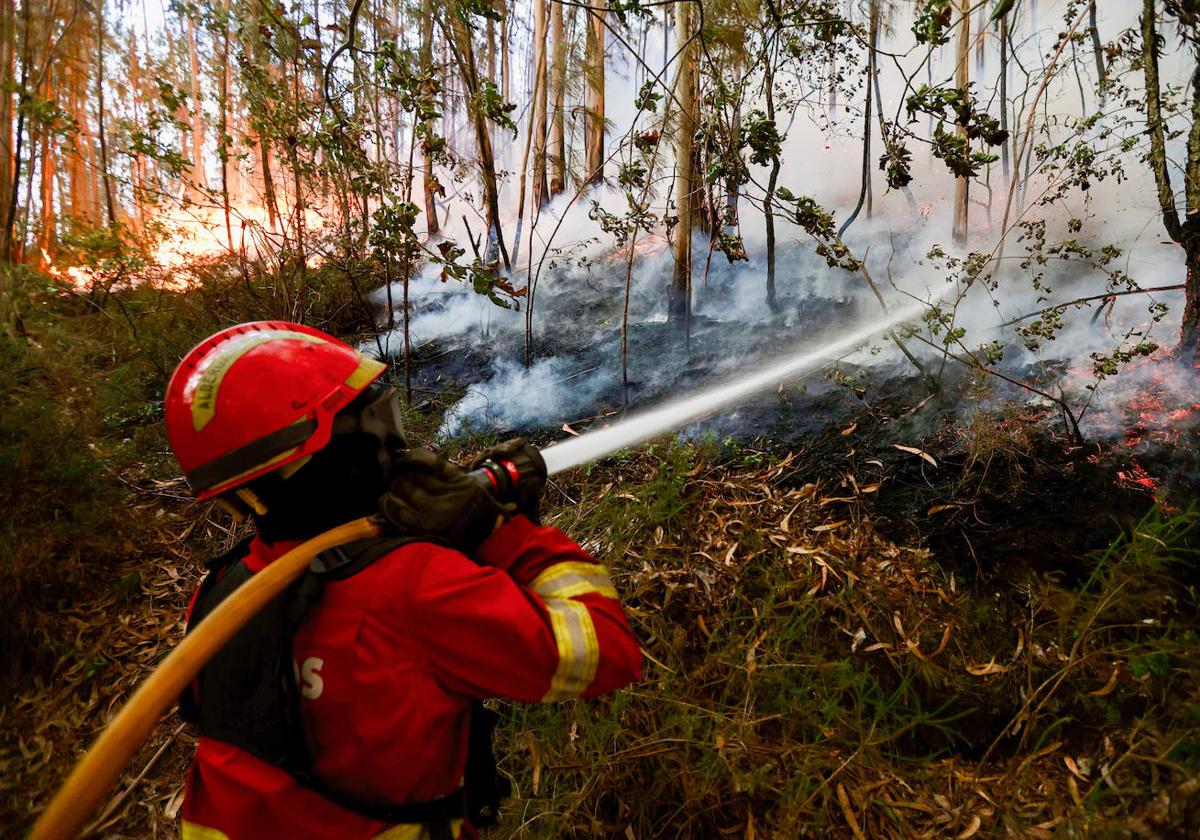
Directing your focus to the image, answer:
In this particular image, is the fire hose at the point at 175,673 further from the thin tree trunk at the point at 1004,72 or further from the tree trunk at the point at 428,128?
the thin tree trunk at the point at 1004,72

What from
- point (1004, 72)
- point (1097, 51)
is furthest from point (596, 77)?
point (1097, 51)

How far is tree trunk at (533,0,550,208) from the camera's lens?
18.2 ft

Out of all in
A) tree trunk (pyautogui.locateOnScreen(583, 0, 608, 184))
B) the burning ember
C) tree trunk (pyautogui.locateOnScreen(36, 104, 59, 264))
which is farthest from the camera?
tree trunk (pyautogui.locateOnScreen(583, 0, 608, 184))

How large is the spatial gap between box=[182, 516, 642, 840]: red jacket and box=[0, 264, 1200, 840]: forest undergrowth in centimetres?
127

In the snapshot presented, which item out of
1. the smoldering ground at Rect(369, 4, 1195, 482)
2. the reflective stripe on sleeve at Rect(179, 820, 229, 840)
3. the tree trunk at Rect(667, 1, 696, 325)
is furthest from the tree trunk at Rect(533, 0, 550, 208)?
the reflective stripe on sleeve at Rect(179, 820, 229, 840)

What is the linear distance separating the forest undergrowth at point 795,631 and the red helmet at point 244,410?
176cm

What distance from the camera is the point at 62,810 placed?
3.16 ft

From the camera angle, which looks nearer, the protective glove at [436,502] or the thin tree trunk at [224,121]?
the protective glove at [436,502]

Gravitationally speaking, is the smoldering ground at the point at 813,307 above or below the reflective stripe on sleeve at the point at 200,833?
above

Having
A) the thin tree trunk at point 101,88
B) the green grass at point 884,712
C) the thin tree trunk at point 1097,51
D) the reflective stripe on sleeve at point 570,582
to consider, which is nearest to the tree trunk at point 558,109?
the thin tree trunk at point 1097,51

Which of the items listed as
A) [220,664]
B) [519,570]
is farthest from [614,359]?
[220,664]

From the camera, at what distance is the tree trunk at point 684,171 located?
440 cm

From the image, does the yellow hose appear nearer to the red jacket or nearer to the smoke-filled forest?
the red jacket

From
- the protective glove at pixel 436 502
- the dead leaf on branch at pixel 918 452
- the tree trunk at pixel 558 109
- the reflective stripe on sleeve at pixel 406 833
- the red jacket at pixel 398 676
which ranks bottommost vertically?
the reflective stripe on sleeve at pixel 406 833
